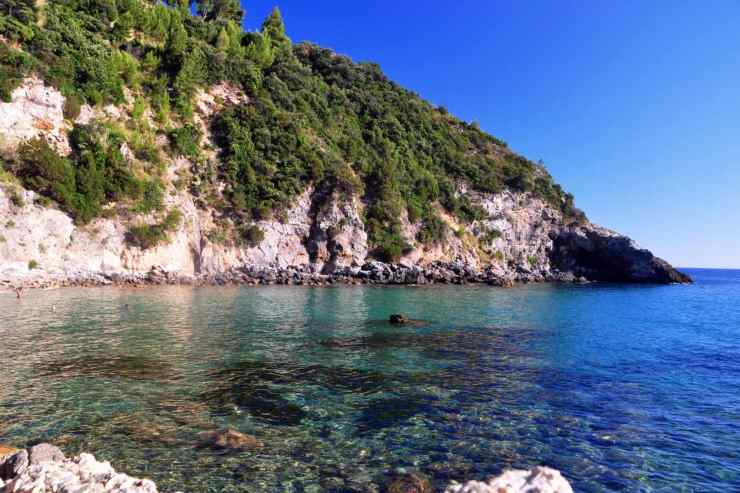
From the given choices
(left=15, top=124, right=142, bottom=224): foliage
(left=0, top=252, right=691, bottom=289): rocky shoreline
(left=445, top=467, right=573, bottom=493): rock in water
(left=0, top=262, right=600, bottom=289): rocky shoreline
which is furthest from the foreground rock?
(left=15, top=124, right=142, bottom=224): foliage

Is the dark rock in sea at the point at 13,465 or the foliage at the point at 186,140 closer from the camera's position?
the dark rock in sea at the point at 13,465

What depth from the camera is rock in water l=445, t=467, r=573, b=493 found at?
3.94 metres

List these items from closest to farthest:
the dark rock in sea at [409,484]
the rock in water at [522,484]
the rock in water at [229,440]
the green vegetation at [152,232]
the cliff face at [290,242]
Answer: the rock in water at [522,484]
the dark rock in sea at [409,484]
the rock in water at [229,440]
the cliff face at [290,242]
the green vegetation at [152,232]

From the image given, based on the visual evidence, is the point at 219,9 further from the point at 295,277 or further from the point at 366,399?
the point at 366,399

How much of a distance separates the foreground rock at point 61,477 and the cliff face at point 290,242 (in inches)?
1271

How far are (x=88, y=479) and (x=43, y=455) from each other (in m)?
1.39

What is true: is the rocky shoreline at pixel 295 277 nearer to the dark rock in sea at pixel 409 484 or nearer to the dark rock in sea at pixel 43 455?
the dark rock in sea at pixel 43 455

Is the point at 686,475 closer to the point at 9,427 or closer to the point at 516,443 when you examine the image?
the point at 516,443

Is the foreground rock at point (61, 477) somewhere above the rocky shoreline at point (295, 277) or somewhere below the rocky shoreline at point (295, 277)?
below

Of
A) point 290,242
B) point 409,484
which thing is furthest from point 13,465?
point 290,242

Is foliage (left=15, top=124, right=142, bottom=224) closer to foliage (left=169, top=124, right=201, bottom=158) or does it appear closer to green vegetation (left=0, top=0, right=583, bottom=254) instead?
green vegetation (left=0, top=0, right=583, bottom=254)

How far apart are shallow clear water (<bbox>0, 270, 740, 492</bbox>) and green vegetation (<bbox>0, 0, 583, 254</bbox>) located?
76.7ft

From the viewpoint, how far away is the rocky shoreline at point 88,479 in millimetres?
4031

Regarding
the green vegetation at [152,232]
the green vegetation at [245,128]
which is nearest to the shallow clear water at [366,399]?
the green vegetation at [152,232]
